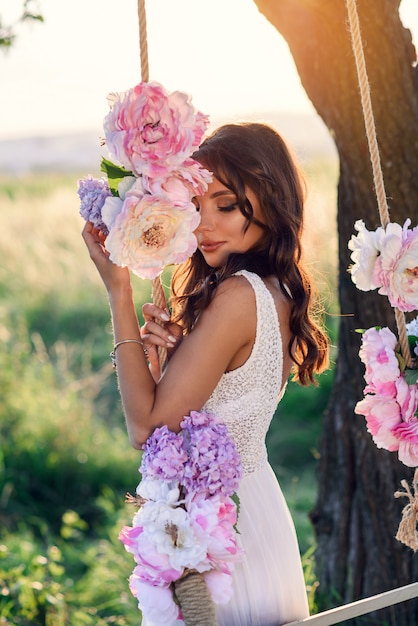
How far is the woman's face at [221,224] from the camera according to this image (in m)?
2.09

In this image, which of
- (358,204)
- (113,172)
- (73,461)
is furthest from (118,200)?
(73,461)

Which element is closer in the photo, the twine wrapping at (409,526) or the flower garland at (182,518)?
the flower garland at (182,518)

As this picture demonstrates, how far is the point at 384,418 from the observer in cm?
196

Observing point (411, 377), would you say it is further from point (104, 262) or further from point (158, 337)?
point (104, 262)

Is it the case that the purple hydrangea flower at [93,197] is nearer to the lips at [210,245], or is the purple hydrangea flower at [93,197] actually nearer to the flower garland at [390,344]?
the lips at [210,245]

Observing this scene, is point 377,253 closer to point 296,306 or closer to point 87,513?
point 296,306

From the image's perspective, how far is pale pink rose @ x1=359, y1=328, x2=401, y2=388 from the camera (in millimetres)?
1929

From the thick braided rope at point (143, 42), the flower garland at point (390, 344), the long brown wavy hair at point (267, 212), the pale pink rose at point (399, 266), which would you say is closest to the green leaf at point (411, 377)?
the flower garland at point (390, 344)

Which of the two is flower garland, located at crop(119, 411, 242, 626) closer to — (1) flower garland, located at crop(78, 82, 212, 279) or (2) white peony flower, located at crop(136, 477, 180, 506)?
(2) white peony flower, located at crop(136, 477, 180, 506)

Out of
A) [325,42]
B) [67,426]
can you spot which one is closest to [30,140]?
[67,426]

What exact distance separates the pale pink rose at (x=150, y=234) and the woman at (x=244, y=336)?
0.14 meters

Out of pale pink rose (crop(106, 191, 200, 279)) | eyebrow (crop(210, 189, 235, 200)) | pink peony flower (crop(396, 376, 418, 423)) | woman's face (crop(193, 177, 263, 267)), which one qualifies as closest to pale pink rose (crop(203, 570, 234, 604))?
pink peony flower (crop(396, 376, 418, 423))

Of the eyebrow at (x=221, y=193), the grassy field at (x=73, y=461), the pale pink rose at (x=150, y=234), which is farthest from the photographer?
the grassy field at (x=73, y=461)

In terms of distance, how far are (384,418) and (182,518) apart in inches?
19.9
